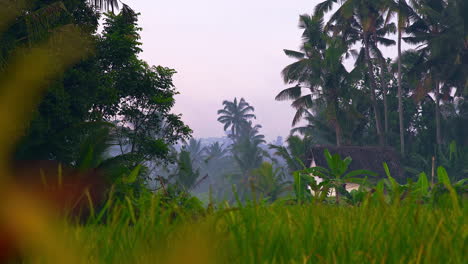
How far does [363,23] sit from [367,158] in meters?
9.85

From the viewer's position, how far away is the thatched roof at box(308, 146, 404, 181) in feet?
108

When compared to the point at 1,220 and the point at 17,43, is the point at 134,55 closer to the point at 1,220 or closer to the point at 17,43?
the point at 17,43

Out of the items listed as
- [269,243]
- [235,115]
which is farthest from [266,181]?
[235,115]

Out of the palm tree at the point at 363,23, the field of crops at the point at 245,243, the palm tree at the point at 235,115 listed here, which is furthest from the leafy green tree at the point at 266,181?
the palm tree at the point at 235,115

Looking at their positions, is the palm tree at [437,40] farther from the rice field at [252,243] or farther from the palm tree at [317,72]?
the rice field at [252,243]

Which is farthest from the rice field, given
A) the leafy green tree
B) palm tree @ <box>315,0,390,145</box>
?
palm tree @ <box>315,0,390,145</box>

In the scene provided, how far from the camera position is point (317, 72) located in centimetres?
3581

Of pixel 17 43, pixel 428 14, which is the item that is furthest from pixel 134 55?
pixel 428 14

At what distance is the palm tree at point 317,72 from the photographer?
3475 centimetres

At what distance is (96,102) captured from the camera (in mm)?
16406

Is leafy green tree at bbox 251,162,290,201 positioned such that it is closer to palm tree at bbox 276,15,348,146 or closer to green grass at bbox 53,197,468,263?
green grass at bbox 53,197,468,263

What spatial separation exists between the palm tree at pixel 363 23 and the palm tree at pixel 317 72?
1.15 m

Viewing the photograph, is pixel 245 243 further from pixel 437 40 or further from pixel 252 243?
pixel 437 40

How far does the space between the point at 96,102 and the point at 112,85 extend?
2047 mm
